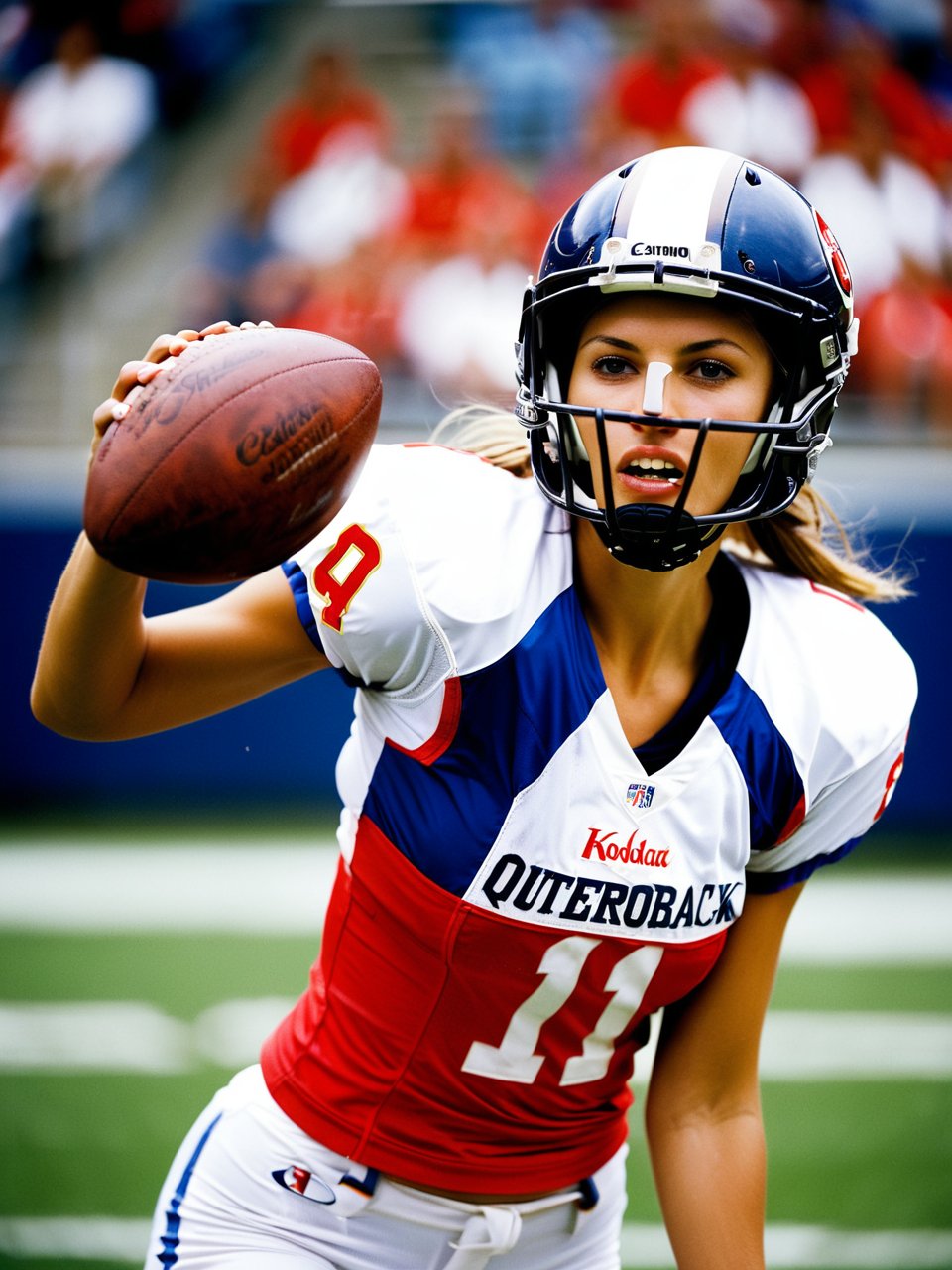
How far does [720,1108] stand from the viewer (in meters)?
2.02

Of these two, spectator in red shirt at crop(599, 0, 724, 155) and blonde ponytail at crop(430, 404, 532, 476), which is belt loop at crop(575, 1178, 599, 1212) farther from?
spectator in red shirt at crop(599, 0, 724, 155)

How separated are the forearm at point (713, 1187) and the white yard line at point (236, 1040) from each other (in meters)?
2.08

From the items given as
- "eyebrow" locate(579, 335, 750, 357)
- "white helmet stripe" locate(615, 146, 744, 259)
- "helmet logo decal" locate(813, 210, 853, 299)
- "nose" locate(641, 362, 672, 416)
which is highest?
"white helmet stripe" locate(615, 146, 744, 259)

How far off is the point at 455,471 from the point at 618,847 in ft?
1.65

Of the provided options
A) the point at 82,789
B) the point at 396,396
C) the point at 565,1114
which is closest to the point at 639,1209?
the point at 565,1114

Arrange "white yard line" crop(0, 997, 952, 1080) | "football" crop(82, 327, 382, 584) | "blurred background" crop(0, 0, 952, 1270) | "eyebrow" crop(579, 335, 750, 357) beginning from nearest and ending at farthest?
"football" crop(82, 327, 382, 584) → "eyebrow" crop(579, 335, 750, 357) → "blurred background" crop(0, 0, 952, 1270) → "white yard line" crop(0, 997, 952, 1080)

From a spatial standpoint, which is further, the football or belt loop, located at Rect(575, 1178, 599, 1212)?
belt loop, located at Rect(575, 1178, 599, 1212)

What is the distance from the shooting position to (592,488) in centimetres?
186

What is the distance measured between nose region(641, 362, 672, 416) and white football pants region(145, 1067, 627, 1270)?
3.23 feet

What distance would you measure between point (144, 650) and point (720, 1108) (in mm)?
979

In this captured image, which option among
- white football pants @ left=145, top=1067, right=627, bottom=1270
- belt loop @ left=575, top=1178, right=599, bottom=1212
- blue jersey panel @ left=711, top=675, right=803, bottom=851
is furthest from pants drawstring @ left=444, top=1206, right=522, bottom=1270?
blue jersey panel @ left=711, top=675, right=803, bottom=851

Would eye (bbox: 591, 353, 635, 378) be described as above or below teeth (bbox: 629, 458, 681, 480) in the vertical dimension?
above

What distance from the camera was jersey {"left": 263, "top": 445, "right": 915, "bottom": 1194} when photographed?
1775 millimetres

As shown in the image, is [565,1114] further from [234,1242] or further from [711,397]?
[711,397]
